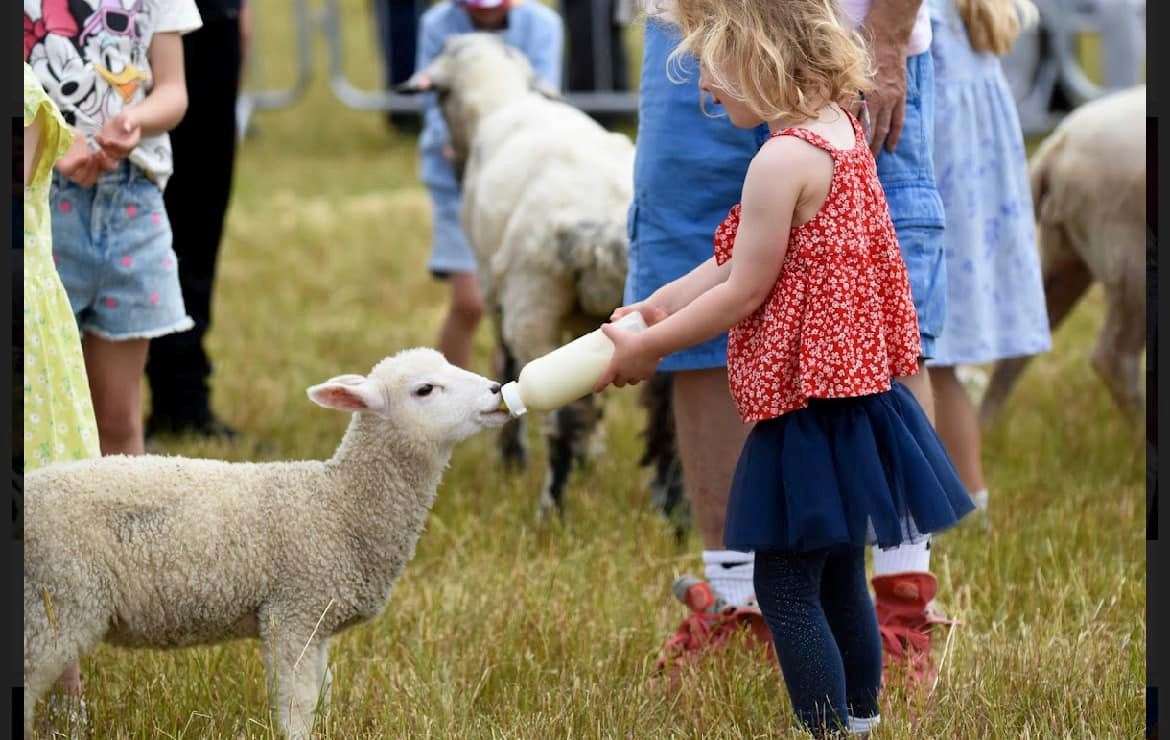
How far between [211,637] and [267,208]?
25.0 ft

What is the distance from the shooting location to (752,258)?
2.57 m

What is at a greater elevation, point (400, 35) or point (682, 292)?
point (682, 292)

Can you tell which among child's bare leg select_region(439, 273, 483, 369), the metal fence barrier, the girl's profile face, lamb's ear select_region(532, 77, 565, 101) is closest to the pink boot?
the girl's profile face

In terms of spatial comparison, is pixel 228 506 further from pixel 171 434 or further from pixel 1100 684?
pixel 171 434

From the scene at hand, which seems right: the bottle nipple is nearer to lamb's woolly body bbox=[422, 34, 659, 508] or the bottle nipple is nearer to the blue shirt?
lamb's woolly body bbox=[422, 34, 659, 508]

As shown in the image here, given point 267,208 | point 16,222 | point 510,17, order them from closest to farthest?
1. point 16,222
2. point 510,17
3. point 267,208

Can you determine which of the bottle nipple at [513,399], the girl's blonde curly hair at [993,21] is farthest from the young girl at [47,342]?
the girl's blonde curly hair at [993,21]

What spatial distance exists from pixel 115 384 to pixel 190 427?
2.11 m

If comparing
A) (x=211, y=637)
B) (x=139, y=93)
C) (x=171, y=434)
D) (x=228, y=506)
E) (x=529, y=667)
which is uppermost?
(x=139, y=93)

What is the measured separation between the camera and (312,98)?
51.8 ft

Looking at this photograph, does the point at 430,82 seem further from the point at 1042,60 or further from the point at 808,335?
the point at 1042,60

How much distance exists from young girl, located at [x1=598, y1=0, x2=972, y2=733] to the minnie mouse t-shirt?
4.22ft

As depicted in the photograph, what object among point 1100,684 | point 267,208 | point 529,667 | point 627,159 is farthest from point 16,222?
point 267,208

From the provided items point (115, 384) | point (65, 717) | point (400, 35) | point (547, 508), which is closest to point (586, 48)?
point (400, 35)
